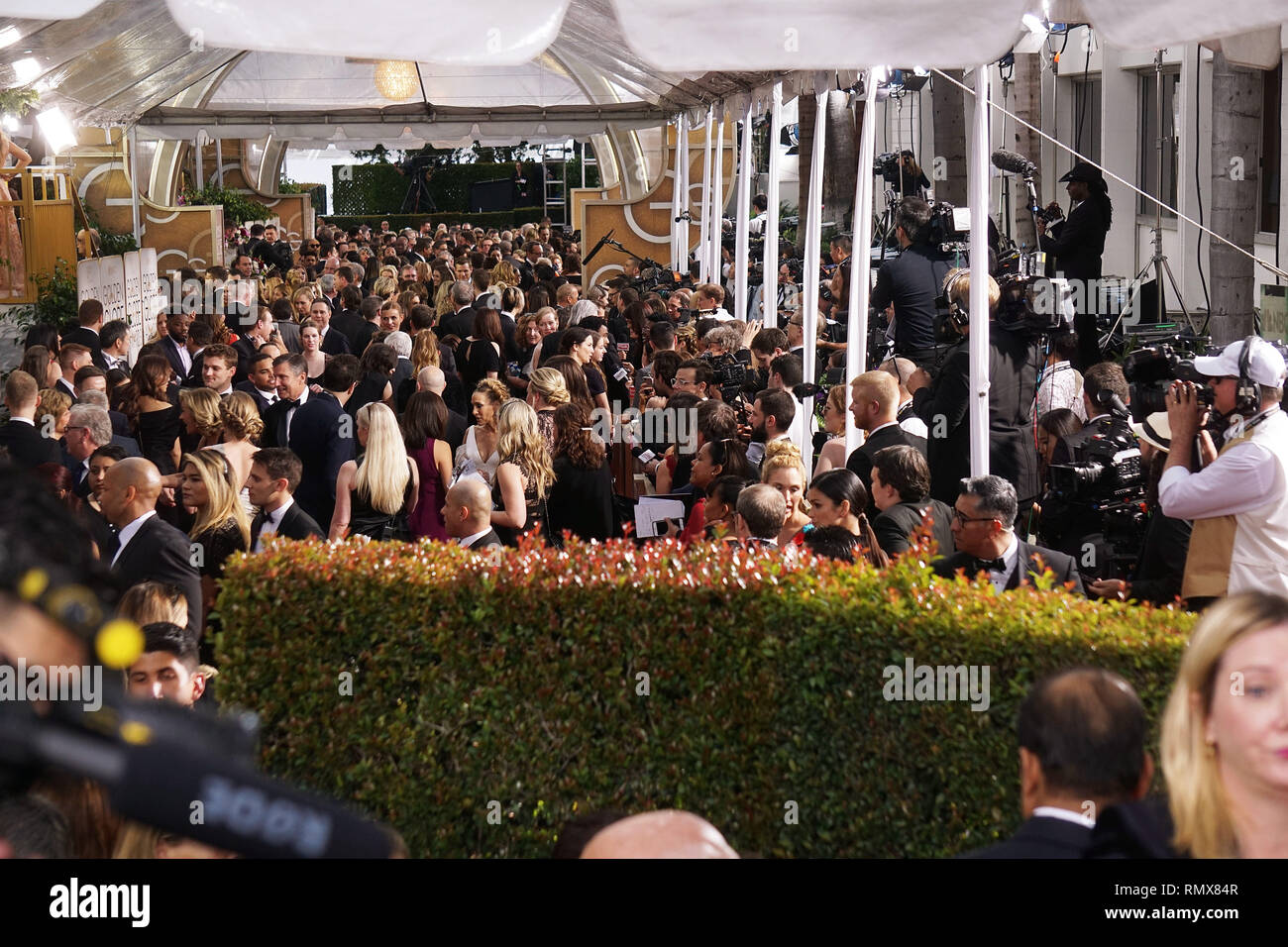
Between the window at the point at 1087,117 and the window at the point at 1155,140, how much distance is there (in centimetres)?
163

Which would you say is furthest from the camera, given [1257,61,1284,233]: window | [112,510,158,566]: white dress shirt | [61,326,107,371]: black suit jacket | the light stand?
[1257,61,1284,233]: window

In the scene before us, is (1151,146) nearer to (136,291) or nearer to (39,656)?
(136,291)

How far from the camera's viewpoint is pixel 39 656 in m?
0.96

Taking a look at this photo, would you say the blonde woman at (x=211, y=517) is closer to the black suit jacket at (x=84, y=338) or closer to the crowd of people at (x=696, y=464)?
the crowd of people at (x=696, y=464)

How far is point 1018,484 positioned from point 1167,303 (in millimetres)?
12855

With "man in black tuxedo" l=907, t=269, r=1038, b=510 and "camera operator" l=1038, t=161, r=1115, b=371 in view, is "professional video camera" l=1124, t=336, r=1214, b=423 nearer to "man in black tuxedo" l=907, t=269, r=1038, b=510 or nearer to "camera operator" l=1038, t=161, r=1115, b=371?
"man in black tuxedo" l=907, t=269, r=1038, b=510

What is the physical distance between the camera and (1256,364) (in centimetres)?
463

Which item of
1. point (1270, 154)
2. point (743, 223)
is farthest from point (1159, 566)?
point (1270, 154)

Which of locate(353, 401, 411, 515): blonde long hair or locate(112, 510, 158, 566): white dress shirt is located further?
locate(353, 401, 411, 515): blonde long hair

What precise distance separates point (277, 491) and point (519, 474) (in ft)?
4.21

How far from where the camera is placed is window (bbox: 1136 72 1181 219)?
19094 mm

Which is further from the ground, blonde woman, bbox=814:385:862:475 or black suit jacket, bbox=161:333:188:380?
black suit jacket, bbox=161:333:188:380

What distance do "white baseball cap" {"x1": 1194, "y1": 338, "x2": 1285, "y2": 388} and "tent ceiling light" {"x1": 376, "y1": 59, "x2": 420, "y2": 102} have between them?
16.8 m

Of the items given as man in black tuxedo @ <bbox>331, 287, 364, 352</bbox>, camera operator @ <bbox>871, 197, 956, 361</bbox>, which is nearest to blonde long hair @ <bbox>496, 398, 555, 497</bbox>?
camera operator @ <bbox>871, 197, 956, 361</bbox>
